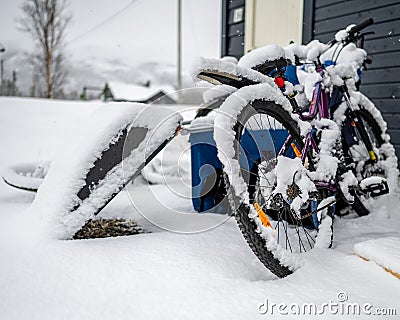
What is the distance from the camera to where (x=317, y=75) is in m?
1.81

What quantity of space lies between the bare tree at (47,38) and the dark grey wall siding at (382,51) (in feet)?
22.8

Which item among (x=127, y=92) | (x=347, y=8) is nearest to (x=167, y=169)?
(x=347, y=8)

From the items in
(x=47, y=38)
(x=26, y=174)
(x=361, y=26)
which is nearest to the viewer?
(x=361, y=26)

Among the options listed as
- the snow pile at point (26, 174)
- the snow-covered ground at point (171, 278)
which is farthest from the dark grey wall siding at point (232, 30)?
the snow-covered ground at point (171, 278)

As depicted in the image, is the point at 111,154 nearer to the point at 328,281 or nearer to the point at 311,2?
the point at 328,281

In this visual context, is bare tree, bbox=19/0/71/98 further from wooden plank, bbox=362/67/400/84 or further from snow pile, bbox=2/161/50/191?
wooden plank, bbox=362/67/400/84

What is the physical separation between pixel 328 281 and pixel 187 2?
38.4 feet

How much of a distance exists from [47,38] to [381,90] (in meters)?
8.44

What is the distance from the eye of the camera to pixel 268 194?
58.7 inches

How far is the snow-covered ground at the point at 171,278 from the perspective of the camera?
1052 mm

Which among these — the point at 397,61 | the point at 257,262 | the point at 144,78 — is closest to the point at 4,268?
the point at 257,262

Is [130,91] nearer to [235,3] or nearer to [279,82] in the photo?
[235,3]

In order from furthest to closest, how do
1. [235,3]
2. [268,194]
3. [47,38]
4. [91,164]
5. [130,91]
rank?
[130,91]
[47,38]
[235,3]
[91,164]
[268,194]

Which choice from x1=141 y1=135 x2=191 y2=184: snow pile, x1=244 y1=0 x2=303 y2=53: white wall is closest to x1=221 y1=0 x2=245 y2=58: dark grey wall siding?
x1=244 y1=0 x2=303 y2=53: white wall
